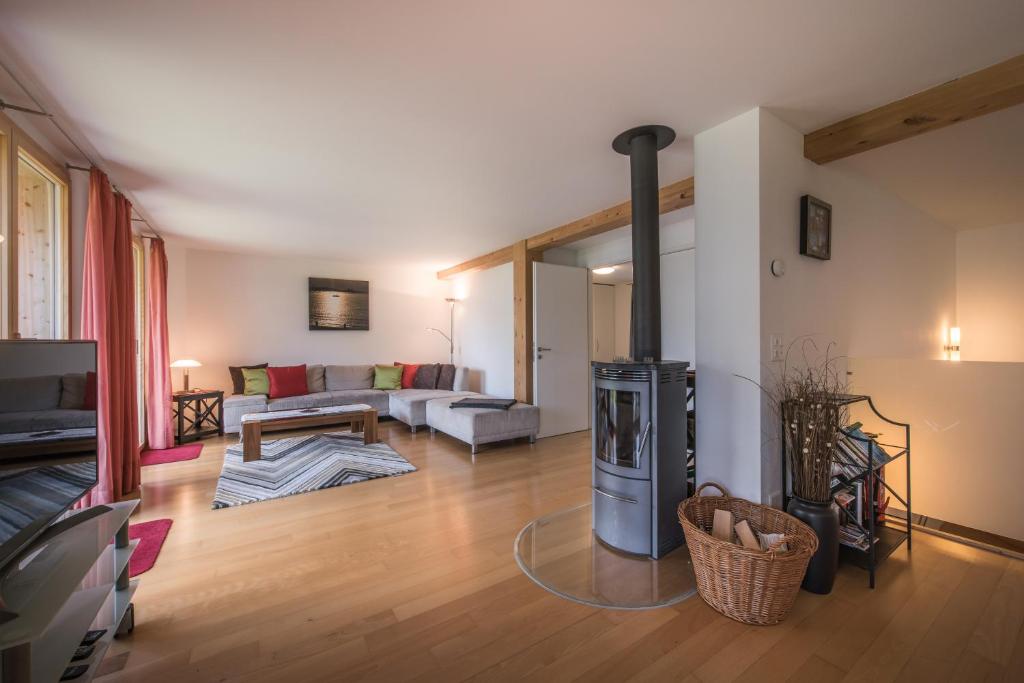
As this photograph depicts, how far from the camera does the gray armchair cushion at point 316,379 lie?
5.59 meters

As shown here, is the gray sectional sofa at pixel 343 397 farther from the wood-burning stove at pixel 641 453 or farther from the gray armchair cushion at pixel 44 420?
the gray armchair cushion at pixel 44 420

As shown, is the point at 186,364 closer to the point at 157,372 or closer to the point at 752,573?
the point at 157,372

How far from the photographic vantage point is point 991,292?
4285mm

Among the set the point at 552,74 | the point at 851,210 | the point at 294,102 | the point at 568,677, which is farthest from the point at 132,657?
the point at 851,210

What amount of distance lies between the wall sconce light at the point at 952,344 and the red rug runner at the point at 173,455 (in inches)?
297

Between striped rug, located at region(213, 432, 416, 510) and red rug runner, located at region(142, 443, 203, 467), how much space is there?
296 millimetres

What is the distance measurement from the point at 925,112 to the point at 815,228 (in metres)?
0.63

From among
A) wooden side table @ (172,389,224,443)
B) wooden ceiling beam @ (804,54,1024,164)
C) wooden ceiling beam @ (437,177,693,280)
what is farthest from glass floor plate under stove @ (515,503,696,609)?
wooden side table @ (172,389,224,443)

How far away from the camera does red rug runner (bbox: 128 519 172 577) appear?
6.68ft

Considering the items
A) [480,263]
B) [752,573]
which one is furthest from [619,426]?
[480,263]

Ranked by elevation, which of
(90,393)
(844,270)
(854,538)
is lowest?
(854,538)

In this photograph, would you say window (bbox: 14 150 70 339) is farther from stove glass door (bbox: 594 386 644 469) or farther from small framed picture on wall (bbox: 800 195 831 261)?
small framed picture on wall (bbox: 800 195 831 261)

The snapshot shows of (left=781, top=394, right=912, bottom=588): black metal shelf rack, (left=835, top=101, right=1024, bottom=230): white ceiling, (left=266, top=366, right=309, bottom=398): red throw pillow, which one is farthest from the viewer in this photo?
(left=266, top=366, right=309, bottom=398): red throw pillow

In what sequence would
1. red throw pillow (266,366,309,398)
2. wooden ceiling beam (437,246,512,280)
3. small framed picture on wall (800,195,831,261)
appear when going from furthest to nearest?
1. red throw pillow (266,366,309,398)
2. wooden ceiling beam (437,246,512,280)
3. small framed picture on wall (800,195,831,261)
